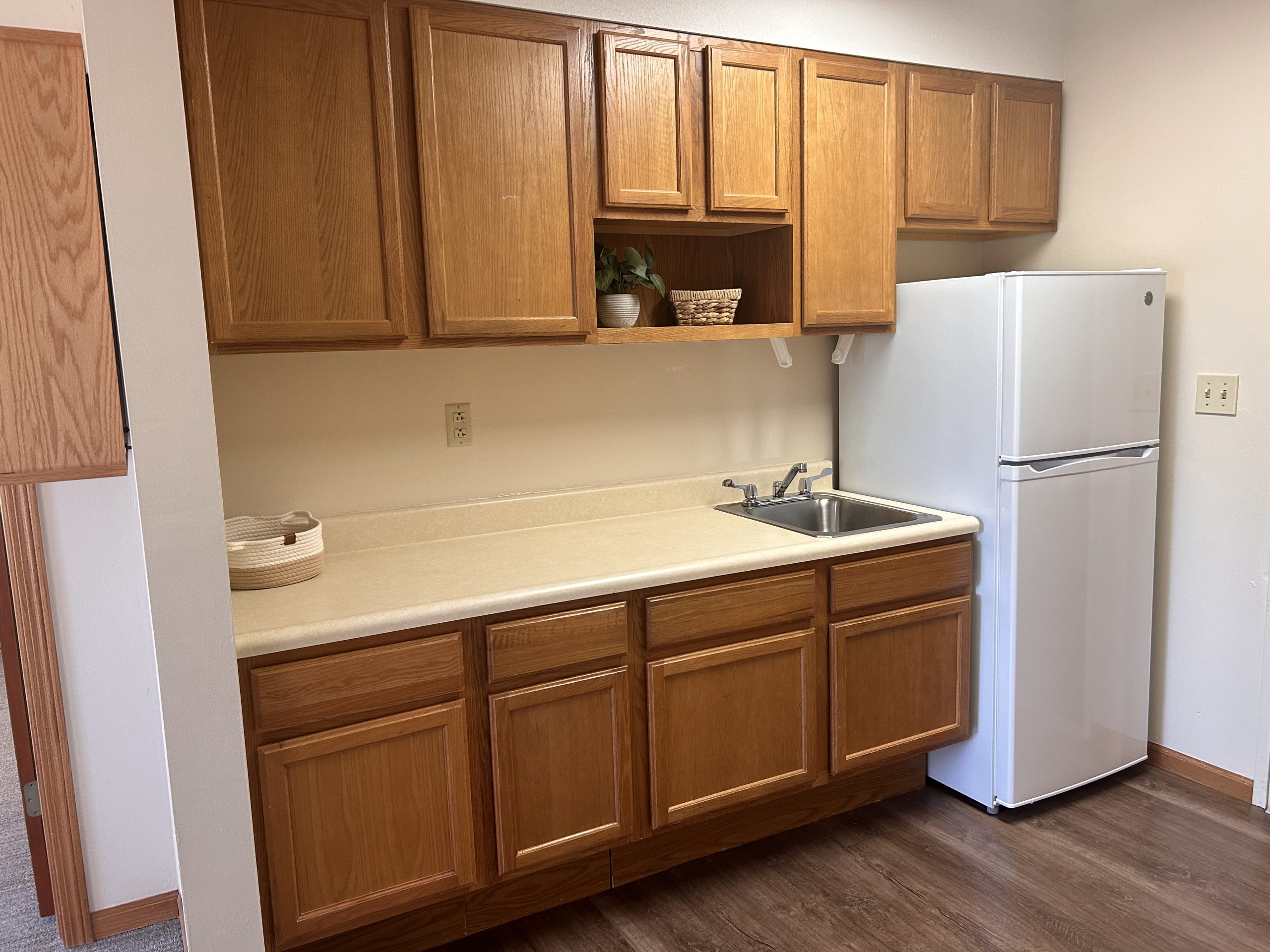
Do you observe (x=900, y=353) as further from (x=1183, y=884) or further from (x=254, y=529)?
(x=254, y=529)

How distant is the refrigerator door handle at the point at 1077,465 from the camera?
7.98 ft

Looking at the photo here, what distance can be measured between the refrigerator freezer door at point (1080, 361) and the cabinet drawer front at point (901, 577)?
322 mm

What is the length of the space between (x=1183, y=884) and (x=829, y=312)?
1683 mm

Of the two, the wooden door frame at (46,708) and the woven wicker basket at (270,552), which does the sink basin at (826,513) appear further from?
the wooden door frame at (46,708)

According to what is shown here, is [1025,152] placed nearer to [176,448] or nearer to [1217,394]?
[1217,394]

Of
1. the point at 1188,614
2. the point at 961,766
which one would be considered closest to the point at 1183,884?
the point at 961,766

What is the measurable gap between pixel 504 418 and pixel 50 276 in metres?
1.19

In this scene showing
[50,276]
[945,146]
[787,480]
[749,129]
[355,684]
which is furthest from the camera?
[787,480]

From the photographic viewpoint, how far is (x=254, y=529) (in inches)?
87.0

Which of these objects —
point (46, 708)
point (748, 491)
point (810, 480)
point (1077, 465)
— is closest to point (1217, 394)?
point (1077, 465)

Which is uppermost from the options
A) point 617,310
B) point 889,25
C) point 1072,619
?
point 889,25

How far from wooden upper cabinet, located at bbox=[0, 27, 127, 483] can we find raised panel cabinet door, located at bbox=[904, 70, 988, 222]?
2.07 meters

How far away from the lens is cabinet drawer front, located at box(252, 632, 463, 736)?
1.74 m

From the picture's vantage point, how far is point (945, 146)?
8.84 ft
